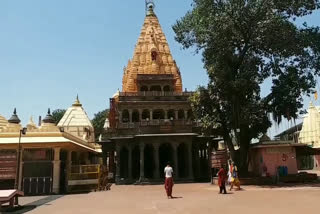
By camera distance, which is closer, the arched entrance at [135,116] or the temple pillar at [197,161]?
the temple pillar at [197,161]

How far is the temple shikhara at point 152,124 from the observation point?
3478 centimetres

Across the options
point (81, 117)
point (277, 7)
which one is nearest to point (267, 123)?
point (277, 7)

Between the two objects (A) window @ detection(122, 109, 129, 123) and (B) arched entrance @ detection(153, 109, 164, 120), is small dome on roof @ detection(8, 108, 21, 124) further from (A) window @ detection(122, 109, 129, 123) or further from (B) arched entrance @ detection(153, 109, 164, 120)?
(B) arched entrance @ detection(153, 109, 164, 120)

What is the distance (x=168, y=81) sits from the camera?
151 feet

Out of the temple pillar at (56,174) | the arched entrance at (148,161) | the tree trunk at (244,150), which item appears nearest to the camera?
the temple pillar at (56,174)

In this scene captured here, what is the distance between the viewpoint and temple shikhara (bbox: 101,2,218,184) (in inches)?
1369

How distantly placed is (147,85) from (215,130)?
1808 centimetres

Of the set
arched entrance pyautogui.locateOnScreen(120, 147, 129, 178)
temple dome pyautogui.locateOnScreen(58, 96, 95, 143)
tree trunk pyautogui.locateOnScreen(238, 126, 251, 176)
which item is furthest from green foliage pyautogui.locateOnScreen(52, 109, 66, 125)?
tree trunk pyautogui.locateOnScreen(238, 126, 251, 176)

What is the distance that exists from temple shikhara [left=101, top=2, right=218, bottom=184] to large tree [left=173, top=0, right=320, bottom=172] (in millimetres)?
7274

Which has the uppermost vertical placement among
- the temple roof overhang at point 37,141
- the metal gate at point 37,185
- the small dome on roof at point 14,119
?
the small dome on roof at point 14,119

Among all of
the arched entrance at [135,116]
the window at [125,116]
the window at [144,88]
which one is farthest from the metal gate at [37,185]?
the window at [144,88]

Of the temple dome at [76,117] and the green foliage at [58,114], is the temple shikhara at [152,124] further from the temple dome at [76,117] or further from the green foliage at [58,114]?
the green foliage at [58,114]

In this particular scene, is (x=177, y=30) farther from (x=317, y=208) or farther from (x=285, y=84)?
Result: (x=317, y=208)

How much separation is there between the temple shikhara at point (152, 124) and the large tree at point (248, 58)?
727cm
